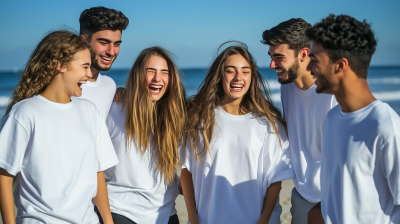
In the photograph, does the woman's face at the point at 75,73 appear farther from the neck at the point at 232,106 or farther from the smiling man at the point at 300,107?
the smiling man at the point at 300,107

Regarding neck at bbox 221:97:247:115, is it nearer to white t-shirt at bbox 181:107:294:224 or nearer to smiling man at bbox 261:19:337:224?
white t-shirt at bbox 181:107:294:224

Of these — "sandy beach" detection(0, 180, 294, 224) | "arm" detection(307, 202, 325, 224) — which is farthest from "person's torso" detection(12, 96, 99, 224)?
"sandy beach" detection(0, 180, 294, 224)

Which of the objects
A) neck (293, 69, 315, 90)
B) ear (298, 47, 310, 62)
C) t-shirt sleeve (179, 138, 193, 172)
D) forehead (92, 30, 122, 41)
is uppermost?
forehead (92, 30, 122, 41)

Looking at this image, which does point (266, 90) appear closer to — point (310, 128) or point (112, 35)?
point (310, 128)

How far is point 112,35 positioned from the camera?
378cm

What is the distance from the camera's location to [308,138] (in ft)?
10.3

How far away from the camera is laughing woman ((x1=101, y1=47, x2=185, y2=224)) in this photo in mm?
3098

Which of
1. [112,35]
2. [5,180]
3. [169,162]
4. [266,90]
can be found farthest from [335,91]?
[112,35]

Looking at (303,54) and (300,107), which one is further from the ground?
(303,54)

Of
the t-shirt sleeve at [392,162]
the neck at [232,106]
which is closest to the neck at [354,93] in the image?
the t-shirt sleeve at [392,162]

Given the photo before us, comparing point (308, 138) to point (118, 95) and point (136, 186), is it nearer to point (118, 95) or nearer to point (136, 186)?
point (136, 186)

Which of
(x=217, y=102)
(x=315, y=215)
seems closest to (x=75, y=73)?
(x=217, y=102)

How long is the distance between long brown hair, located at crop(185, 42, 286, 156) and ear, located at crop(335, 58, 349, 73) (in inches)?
46.4

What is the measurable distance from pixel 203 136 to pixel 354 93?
1.50 metres
